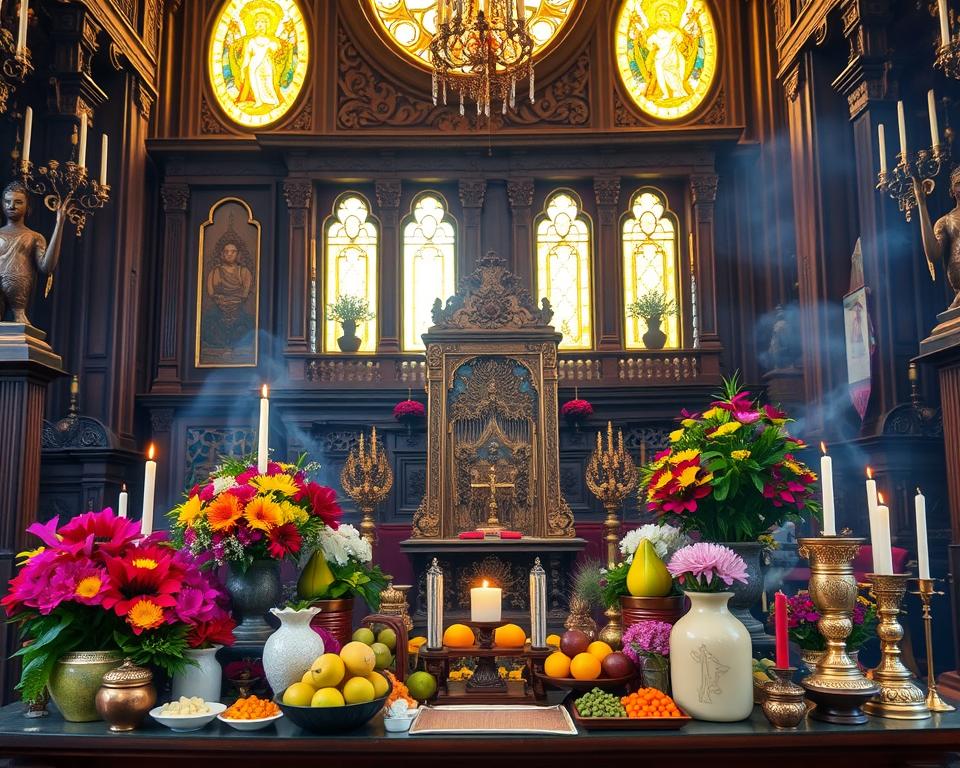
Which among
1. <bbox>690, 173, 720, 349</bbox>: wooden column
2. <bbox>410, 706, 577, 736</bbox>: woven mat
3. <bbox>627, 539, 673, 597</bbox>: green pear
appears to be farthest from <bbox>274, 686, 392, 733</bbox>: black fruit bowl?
<bbox>690, 173, 720, 349</bbox>: wooden column

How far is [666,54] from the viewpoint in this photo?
11.0 m

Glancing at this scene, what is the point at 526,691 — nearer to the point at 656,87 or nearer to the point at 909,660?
the point at 909,660

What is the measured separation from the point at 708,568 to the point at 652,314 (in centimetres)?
800

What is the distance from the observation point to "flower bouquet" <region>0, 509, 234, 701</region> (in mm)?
2309

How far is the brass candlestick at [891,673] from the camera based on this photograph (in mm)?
2281

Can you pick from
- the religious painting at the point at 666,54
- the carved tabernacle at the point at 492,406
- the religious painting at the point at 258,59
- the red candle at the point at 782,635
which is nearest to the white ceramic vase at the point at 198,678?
the red candle at the point at 782,635

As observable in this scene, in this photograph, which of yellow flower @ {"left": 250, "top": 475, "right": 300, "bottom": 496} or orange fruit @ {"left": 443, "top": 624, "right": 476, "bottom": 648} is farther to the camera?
orange fruit @ {"left": 443, "top": 624, "right": 476, "bottom": 648}

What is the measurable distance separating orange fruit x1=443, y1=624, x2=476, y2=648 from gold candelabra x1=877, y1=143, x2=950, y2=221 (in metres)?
4.80

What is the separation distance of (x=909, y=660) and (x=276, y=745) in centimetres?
527

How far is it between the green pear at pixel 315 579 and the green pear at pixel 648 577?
99cm

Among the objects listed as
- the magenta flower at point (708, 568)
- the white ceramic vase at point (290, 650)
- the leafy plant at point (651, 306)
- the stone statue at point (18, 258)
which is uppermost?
the leafy plant at point (651, 306)

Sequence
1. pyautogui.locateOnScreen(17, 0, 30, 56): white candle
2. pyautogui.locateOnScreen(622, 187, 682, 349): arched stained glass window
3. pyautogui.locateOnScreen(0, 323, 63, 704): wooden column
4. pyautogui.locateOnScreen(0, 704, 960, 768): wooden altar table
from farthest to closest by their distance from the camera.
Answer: pyautogui.locateOnScreen(622, 187, 682, 349): arched stained glass window
pyautogui.locateOnScreen(17, 0, 30, 56): white candle
pyautogui.locateOnScreen(0, 323, 63, 704): wooden column
pyautogui.locateOnScreen(0, 704, 960, 768): wooden altar table

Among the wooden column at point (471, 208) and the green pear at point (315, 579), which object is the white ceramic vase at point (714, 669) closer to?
the green pear at point (315, 579)

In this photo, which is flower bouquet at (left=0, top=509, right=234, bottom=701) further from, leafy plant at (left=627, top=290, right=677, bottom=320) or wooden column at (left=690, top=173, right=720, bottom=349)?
wooden column at (left=690, top=173, right=720, bottom=349)
